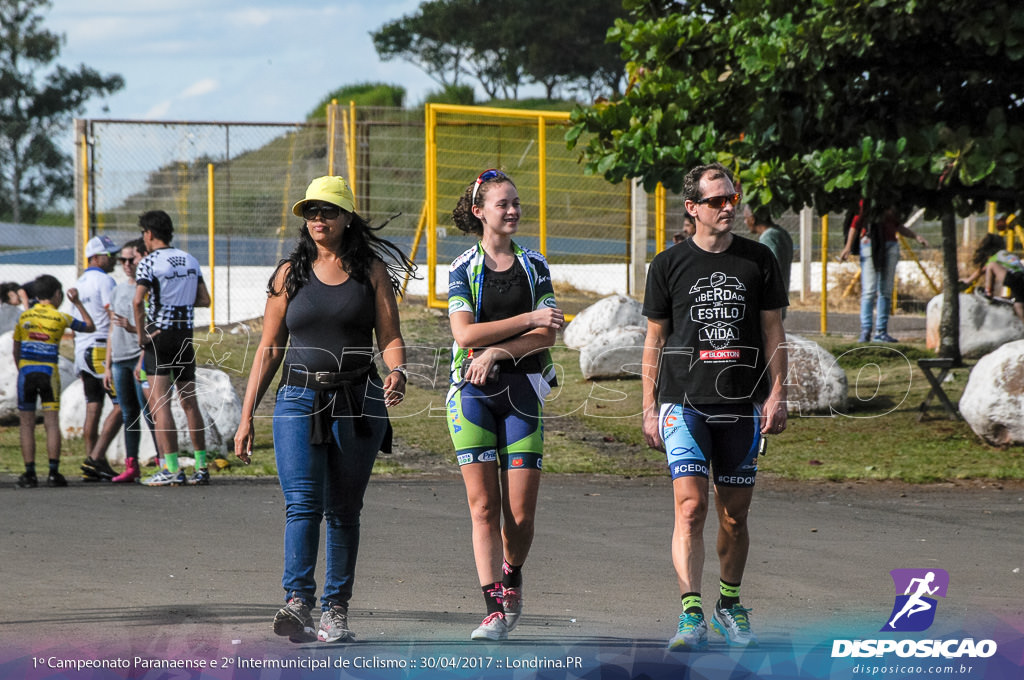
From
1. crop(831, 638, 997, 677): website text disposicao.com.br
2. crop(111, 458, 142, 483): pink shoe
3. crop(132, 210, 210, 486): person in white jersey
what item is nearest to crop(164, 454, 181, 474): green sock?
crop(132, 210, 210, 486): person in white jersey

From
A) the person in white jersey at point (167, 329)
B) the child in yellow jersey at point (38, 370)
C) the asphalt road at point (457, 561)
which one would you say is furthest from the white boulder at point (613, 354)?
the child in yellow jersey at point (38, 370)

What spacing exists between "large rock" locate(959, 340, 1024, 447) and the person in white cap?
22.6 ft

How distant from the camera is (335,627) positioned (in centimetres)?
530

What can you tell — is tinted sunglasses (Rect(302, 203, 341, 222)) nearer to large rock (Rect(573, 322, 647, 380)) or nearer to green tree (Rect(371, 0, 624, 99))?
large rock (Rect(573, 322, 647, 380))

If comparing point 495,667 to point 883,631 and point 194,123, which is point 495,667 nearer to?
point 883,631

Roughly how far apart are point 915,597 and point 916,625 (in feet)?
1.47

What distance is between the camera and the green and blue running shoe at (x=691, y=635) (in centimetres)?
515

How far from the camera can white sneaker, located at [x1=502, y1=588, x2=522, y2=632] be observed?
5.49 meters

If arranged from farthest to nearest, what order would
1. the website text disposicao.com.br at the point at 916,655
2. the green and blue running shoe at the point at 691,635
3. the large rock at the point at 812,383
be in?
the large rock at the point at 812,383
the green and blue running shoe at the point at 691,635
the website text disposicao.com.br at the point at 916,655

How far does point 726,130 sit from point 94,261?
17.5ft

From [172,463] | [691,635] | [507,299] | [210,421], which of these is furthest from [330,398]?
[210,421]

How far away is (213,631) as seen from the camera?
17.9ft

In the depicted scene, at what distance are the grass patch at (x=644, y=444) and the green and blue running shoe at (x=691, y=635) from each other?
4.27m

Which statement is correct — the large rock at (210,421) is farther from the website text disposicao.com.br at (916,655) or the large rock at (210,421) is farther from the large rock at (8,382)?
the website text disposicao.com.br at (916,655)
